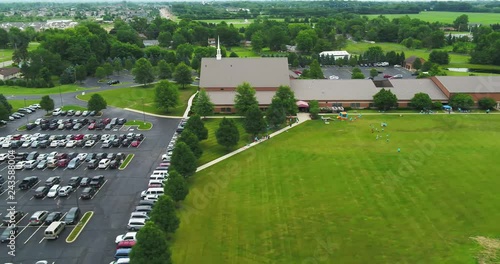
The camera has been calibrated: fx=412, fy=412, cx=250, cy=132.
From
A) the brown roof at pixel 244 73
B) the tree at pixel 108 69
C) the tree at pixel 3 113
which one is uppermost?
the brown roof at pixel 244 73

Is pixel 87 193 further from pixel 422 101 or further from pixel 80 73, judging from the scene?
pixel 80 73

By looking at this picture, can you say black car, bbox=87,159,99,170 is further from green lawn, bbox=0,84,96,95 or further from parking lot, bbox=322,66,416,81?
parking lot, bbox=322,66,416,81

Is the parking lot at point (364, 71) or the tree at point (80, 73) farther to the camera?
the parking lot at point (364, 71)

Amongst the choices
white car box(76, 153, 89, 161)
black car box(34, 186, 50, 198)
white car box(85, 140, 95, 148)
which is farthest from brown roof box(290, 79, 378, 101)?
black car box(34, 186, 50, 198)

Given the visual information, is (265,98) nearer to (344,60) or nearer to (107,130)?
(107,130)

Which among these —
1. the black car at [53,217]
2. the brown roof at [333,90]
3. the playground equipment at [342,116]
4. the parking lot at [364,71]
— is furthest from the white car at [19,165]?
the parking lot at [364,71]

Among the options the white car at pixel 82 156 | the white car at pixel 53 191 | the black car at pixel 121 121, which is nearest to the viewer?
the white car at pixel 53 191

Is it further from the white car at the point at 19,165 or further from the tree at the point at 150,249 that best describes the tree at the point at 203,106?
the tree at the point at 150,249

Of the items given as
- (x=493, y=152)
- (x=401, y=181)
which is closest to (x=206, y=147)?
(x=401, y=181)
